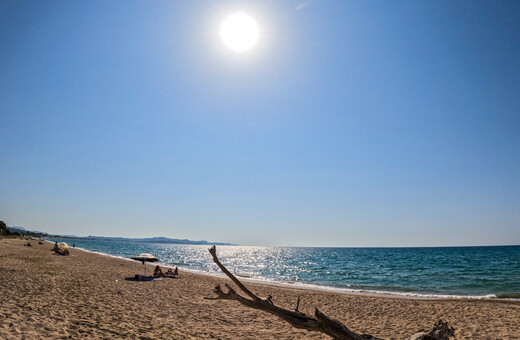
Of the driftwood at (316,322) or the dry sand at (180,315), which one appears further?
the dry sand at (180,315)

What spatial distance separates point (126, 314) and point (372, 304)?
13243 millimetres

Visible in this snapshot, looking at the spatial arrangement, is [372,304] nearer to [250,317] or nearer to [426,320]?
[426,320]

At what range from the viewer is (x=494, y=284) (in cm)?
2659

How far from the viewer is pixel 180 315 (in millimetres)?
11578

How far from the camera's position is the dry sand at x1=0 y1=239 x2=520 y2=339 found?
8.51 m

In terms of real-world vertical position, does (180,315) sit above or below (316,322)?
below

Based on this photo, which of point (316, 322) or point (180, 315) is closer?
point (316, 322)

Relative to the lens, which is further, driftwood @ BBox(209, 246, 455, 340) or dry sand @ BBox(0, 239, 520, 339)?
dry sand @ BBox(0, 239, 520, 339)

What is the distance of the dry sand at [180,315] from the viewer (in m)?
8.51

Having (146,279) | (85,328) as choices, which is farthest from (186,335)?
(146,279)

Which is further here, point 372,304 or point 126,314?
point 372,304

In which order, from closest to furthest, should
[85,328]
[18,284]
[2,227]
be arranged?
[85,328], [18,284], [2,227]

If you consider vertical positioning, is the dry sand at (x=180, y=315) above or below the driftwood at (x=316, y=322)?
below

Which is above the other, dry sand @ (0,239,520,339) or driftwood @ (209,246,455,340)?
driftwood @ (209,246,455,340)
